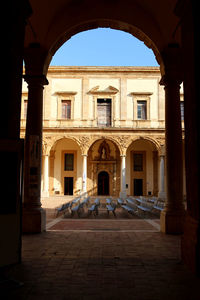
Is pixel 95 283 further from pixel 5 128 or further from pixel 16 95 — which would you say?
pixel 16 95

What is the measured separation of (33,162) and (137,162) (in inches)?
756

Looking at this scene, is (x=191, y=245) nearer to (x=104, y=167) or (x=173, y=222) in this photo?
(x=173, y=222)

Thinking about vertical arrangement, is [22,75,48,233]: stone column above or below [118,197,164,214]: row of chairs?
above

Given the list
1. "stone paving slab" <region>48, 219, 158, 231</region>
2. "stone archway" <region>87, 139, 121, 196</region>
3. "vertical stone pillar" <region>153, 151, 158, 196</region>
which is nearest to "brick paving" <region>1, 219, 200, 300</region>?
"stone paving slab" <region>48, 219, 158, 231</region>

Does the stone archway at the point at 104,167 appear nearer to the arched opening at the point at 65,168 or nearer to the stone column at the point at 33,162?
the arched opening at the point at 65,168

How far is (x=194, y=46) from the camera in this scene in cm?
387

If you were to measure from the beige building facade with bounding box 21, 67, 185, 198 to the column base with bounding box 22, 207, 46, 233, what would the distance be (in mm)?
15241

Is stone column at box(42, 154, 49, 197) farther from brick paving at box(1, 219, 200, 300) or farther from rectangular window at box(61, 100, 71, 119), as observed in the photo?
brick paving at box(1, 219, 200, 300)

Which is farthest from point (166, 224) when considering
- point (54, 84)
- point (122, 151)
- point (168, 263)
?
point (54, 84)

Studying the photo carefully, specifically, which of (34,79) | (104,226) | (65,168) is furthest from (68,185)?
(34,79)

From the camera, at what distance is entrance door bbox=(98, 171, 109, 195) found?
2439 cm

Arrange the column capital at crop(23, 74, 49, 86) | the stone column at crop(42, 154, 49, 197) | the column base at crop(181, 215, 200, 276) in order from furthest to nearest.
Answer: the stone column at crop(42, 154, 49, 197) < the column capital at crop(23, 74, 49, 86) < the column base at crop(181, 215, 200, 276)

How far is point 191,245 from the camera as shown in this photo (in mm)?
3713

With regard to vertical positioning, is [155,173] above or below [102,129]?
below
